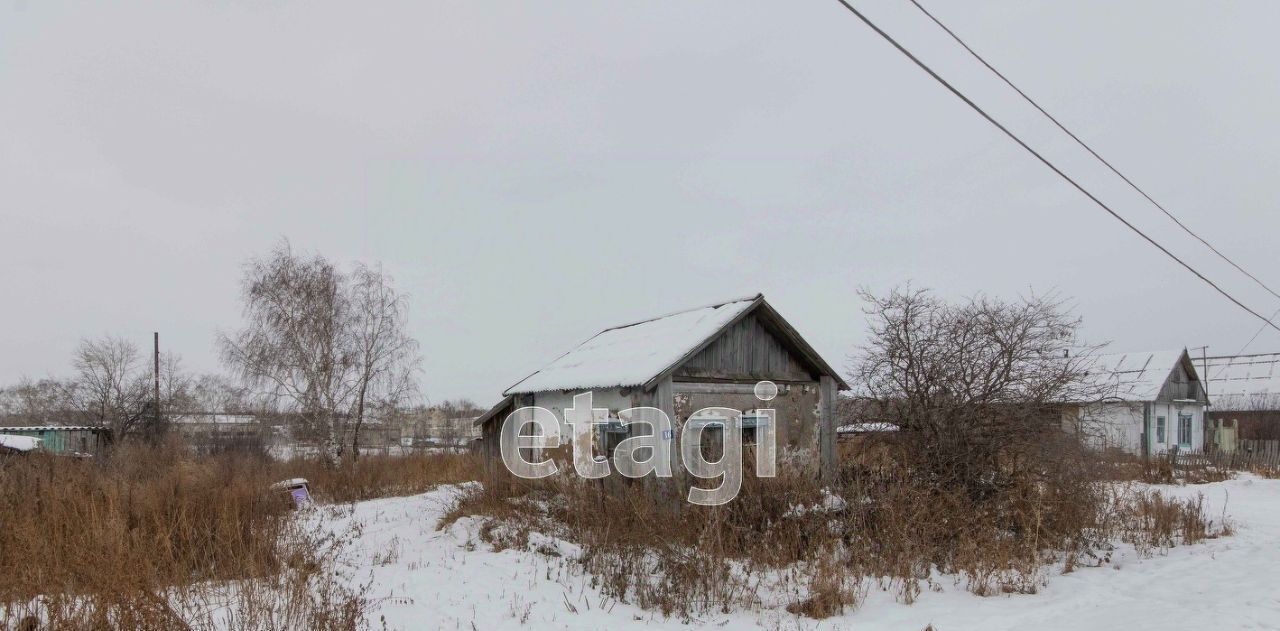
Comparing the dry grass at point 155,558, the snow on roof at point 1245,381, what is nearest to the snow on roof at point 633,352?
the dry grass at point 155,558

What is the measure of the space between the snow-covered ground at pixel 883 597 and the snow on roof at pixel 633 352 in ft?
10.6

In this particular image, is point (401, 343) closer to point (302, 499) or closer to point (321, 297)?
point (321, 297)

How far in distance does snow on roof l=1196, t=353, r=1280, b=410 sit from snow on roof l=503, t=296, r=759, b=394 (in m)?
35.3

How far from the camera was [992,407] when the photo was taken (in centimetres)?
1002

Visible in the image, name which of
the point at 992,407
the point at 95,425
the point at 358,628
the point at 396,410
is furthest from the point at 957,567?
the point at 95,425

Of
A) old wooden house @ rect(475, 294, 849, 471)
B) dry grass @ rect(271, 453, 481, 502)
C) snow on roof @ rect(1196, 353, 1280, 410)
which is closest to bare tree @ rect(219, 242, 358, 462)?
dry grass @ rect(271, 453, 481, 502)

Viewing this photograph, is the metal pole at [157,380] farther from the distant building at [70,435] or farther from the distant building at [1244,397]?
the distant building at [1244,397]

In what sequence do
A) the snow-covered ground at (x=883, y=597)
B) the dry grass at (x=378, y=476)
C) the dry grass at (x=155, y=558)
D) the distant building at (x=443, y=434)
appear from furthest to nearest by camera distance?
the distant building at (x=443, y=434), the dry grass at (x=378, y=476), the snow-covered ground at (x=883, y=597), the dry grass at (x=155, y=558)

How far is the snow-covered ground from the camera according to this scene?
264 inches

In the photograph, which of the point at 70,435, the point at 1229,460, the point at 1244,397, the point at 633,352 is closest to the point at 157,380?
the point at 70,435

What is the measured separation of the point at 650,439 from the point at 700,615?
166 inches

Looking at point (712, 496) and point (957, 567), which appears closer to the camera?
point (957, 567)

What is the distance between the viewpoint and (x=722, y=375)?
11.9 m

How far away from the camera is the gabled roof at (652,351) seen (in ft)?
37.0
